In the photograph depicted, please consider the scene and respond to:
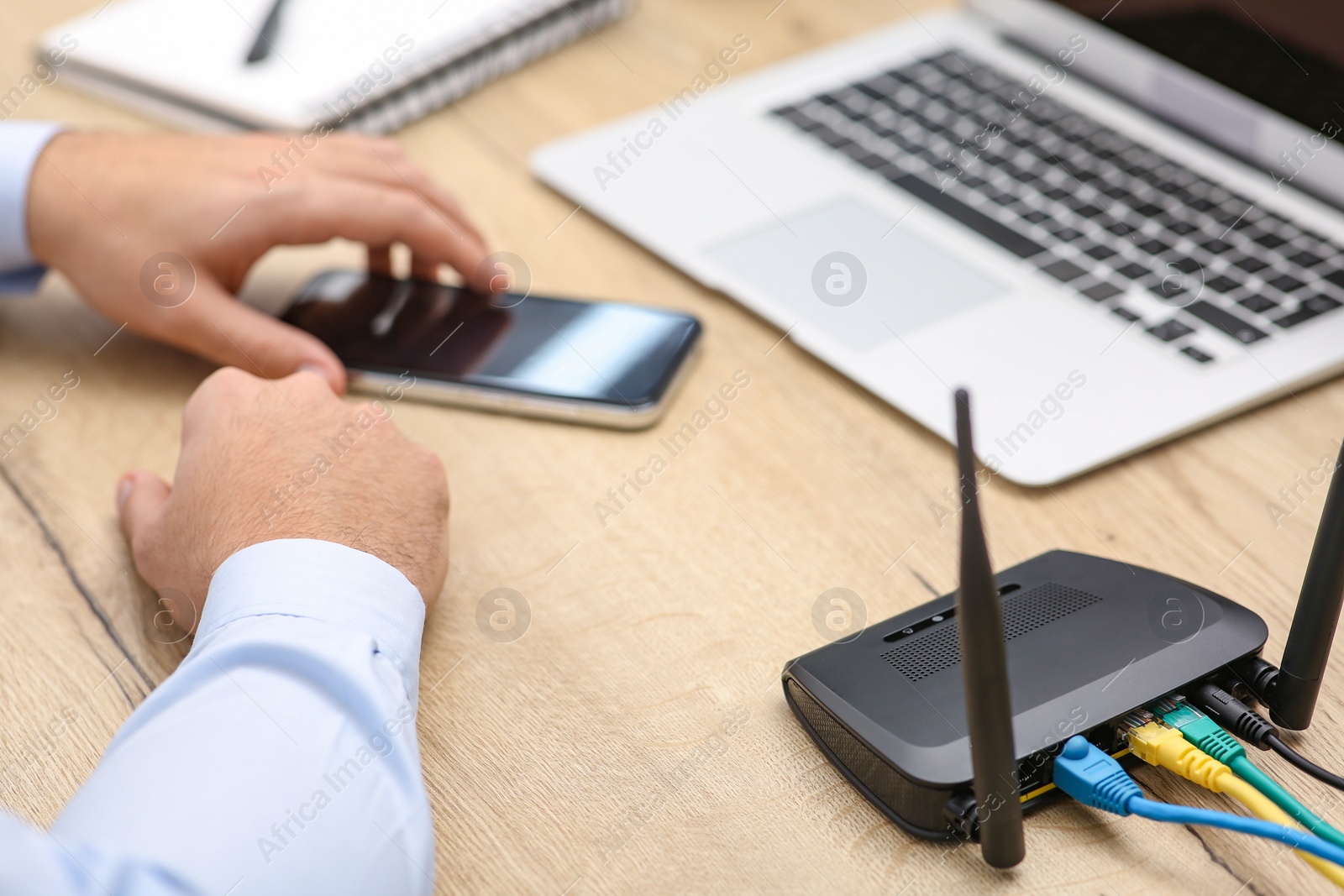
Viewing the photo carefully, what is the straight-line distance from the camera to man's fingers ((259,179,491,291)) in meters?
0.80

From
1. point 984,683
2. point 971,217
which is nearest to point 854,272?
point 971,217

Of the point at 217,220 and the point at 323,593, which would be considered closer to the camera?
the point at 323,593

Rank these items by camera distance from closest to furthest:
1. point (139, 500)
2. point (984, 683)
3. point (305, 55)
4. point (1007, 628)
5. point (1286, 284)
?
point (984, 683), point (1007, 628), point (139, 500), point (1286, 284), point (305, 55)

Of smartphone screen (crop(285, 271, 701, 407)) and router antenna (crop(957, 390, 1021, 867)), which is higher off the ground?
router antenna (crop(957, 390, 1021, 867))

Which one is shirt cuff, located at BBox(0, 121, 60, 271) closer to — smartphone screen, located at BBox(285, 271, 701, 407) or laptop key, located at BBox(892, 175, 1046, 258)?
smartphone screen, located at BBox(285, 271, 701, 407)

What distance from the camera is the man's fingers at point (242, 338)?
0.74 meters

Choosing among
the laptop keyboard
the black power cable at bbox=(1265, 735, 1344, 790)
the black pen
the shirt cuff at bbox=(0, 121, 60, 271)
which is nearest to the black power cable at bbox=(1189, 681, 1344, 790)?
the black power cable at bbox=(1265, 735, 1344, 790)

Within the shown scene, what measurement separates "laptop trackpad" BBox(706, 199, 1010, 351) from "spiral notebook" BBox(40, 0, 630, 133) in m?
0.38

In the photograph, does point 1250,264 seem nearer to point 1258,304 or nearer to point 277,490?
point 1258,304

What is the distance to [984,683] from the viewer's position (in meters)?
0.42

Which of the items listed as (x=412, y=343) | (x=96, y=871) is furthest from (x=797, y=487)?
(x=96, y=871)

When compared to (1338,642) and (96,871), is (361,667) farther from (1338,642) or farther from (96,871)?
(1338,642)

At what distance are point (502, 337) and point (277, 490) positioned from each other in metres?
0.21

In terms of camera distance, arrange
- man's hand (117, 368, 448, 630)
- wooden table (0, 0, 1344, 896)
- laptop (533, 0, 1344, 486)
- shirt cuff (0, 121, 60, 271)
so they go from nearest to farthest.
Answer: wooden table (0, 0, 1344, 896)
man's hand (117, 368, 448, 630)
laptop (533, 0, 1344, 486)
shirt cuff (0, 121, 60, 271)
